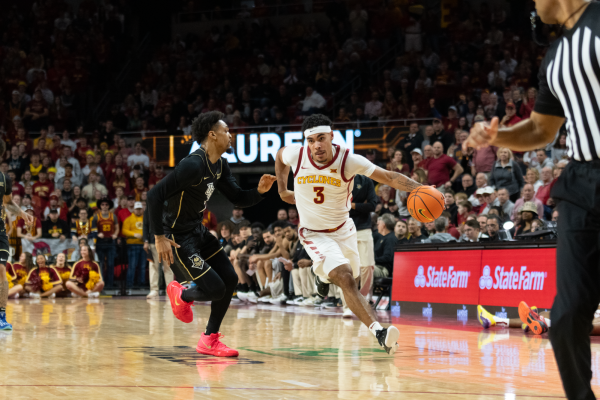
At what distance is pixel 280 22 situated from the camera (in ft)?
81.5

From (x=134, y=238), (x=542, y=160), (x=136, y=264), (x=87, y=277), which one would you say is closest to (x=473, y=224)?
(x=542, y=160)

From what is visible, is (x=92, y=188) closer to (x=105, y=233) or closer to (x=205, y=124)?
(x=105, y=233)

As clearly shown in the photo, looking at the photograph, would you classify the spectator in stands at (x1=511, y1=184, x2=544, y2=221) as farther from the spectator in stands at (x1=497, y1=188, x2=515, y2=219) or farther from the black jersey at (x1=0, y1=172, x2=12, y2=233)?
the black jersey at (x1=0, y1=172, x2=12, y2=233)

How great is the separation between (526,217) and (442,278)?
1.62m

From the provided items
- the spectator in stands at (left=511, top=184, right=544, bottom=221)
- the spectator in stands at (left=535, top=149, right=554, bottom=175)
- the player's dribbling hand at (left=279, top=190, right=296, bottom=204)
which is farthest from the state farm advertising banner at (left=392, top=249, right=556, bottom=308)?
the player's dribbling hand at (left=279, top=190, right=296, bottom=204)

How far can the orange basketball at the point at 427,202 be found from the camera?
20.5ft

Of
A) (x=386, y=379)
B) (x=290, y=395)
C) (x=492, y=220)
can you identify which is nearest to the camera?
(x=290, y=395)

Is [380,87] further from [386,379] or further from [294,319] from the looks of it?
[386,379]

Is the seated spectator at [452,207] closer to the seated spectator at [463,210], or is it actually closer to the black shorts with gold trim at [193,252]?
the seated spectator at [463,210]

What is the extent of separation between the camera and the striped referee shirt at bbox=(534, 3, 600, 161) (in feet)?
9.49

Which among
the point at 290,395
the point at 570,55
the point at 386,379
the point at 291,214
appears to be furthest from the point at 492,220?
Result: the point at 570,55

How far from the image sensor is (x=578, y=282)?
2.88 m

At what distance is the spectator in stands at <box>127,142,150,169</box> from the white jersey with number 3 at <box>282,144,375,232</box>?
13586 mm

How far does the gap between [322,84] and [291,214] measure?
23.6 feet
